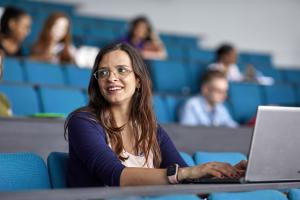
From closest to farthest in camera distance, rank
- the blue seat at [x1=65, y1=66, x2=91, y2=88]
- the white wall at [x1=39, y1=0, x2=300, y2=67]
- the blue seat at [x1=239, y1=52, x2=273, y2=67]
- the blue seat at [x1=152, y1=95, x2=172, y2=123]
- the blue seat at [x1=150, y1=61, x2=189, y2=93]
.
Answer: the blue seat at [x1=152, y1=95, x2=172, y2=123] → the blue seat at [x1=65, y1=66, x2=91, y2=88] → the blue seat at [x1=150, y1=61, x2=189, y2=93] → the blue seat at [x1=239, y1=52, x2=273, y2=67] → the white wall at [x1=39, y1=0, x2=300, y2=67]

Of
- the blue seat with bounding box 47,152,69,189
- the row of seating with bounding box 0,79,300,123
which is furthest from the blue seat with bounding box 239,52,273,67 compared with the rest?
the blue seat with bounding box 47,152,69,189

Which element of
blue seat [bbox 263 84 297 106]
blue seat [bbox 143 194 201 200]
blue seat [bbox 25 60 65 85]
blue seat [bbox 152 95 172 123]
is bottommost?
blue seat [bbox 263 84 297 106]

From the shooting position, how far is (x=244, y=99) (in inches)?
125

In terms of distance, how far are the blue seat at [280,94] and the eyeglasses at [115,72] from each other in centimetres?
210

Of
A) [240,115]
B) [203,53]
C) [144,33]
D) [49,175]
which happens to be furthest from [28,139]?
[203,53]

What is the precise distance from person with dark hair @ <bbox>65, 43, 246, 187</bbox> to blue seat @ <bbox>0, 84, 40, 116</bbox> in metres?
0.97

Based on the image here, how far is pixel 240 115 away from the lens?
309cm

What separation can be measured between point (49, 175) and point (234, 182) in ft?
1.39

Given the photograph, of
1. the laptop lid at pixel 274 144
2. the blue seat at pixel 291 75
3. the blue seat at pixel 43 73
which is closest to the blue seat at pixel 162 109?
the blue seat at pixel 43 73

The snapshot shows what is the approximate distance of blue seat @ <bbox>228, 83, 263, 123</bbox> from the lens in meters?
3.09

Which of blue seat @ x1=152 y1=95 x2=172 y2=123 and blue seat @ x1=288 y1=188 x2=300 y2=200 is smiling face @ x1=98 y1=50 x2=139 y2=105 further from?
blue seat @ x1=152 y1=95 x2=172 y2=123

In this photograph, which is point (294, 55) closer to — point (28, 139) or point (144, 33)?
point (144, 33)

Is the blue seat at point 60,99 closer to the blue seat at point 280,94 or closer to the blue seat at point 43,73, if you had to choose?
the blue seat at point 43,73

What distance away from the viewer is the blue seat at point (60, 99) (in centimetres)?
234
